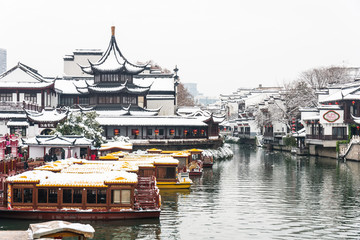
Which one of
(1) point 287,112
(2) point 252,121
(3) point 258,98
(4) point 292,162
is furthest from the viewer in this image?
(3) point 258,98

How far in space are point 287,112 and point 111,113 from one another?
37.0 m

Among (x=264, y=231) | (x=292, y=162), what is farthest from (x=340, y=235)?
(x=292, y=162)

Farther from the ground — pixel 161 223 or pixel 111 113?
pixel 111 113

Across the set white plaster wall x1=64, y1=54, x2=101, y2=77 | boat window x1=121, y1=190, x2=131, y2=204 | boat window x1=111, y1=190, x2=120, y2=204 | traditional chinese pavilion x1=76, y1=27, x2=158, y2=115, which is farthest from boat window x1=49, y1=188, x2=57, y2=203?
white plaster wall x1=64, y1=54, x2=101, y2=77

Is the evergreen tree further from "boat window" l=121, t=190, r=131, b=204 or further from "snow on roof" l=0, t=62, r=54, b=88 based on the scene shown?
"boat window" l=121, t=190, r=131, b=204

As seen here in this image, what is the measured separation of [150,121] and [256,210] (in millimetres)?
39271

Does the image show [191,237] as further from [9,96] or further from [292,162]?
[9,96]

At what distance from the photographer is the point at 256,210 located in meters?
31.0

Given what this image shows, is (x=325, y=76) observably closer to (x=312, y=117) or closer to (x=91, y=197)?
(x=312, y=117)

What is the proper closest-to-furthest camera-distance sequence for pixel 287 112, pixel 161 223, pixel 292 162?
pixel 161 223
pixel 292 162
pixel 287 112

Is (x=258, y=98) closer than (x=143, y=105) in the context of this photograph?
No

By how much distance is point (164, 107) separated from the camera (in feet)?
281

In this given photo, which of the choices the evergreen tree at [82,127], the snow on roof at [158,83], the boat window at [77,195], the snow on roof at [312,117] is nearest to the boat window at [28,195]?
the boat window at [77,195]

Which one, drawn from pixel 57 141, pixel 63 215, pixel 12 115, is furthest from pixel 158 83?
pixel 63 215
